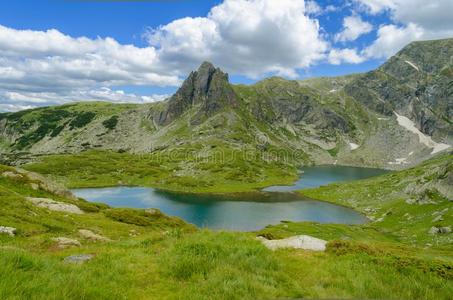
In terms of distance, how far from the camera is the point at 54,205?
148 feet

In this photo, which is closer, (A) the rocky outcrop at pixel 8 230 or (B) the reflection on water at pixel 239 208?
(A) the rocky outcrop at pixel 8 230

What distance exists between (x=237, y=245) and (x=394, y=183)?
205 m

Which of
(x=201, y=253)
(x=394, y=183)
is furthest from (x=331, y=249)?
(x=394, y=183)

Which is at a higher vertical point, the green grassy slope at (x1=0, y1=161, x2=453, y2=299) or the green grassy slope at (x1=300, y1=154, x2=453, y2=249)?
the green grassy slope at (x1=0, y1=161, x2=453, y2=299)

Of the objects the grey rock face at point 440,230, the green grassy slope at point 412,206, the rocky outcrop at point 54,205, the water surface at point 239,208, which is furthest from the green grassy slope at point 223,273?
the water surface at point 239,208

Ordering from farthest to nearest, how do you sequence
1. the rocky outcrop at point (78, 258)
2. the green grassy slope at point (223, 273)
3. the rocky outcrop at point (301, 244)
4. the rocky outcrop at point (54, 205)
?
the rocky outcrop at point (54, 205)
the rocky outcrop at point (301, 244)
the rocky outcrop at point (78, 258)
the green grassy slope at point (223, 273)

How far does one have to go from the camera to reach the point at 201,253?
12.3 meters

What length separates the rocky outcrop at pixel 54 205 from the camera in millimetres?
43688

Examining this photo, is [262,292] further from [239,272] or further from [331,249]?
[331,249]

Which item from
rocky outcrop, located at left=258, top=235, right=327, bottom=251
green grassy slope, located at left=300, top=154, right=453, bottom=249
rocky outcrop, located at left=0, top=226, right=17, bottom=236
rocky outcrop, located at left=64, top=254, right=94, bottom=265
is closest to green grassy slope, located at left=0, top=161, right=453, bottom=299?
rocky outcrop, located at left=64, top=254, right=94, bottom=265

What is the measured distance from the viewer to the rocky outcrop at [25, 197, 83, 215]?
43.7 metres

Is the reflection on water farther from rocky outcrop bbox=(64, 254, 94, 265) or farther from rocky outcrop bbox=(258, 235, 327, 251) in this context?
rocky outcrop bbox=(64, 254, 94, 265)

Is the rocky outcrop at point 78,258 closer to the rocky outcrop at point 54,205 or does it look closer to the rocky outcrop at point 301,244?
the rocky outcrop at point 301,244

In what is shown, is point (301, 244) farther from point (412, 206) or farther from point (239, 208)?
point (239, 208)
